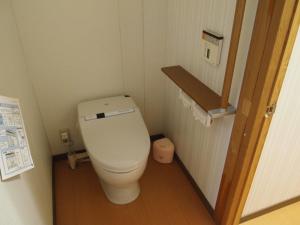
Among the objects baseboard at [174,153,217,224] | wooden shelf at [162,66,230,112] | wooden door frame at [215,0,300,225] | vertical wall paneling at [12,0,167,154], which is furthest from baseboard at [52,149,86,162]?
wooden door frame at [215,0,300,225]

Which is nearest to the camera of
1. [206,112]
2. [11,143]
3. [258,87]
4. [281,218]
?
[11,143]

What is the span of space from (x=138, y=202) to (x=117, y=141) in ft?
1.54

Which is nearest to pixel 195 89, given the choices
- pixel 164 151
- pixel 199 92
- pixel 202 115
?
pixel 199 92

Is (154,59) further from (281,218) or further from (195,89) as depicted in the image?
(281,218)

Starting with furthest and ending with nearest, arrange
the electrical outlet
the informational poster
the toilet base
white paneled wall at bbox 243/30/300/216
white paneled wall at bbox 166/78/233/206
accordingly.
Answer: the electrical outlet
the toilet base
white paneled wall at bbox 166/78/233/206
white paneled wall at bbox 243/30/300/216
the informational poster

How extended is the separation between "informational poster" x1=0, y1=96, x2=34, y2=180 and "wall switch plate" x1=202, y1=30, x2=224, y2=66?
2.78 feet

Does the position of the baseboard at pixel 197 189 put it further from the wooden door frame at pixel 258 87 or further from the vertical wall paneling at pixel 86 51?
the vertical wall paneling at pixel 86 51

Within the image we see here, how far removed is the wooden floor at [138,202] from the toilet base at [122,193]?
30 millimetres

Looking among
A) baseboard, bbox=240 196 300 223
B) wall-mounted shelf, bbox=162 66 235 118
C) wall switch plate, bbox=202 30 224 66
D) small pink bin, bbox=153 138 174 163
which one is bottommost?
baseboard, bbox=240 196 300 223

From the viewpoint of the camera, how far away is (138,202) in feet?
5.30

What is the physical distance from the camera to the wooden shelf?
114 centimetres

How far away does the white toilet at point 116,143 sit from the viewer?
1334mm

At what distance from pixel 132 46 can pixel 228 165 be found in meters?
0.97

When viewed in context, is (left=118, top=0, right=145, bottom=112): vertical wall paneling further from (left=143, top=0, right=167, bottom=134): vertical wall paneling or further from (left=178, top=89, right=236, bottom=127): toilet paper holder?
(left=178, top=89, right=236, bottom=127): toilet paper holder
